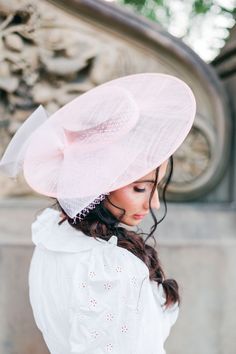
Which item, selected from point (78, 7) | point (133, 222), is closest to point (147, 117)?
point (133, 222)

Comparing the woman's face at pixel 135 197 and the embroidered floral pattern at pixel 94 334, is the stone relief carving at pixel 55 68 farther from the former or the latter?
the embroidered floral pattern at pixel 94 334

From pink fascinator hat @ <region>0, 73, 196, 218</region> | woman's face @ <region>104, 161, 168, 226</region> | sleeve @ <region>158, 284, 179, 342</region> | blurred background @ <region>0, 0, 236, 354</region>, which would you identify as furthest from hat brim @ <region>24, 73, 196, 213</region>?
blurred background @ <region>0, 0, 236, 354</region>

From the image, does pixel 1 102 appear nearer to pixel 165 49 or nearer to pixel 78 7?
pixel 78 7

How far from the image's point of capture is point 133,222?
4.26ft

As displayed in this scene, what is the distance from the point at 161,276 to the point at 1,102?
142 cm

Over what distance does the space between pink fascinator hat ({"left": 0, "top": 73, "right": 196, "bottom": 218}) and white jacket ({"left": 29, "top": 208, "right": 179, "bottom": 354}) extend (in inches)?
5.7

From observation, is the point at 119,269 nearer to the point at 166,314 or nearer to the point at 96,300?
the point at 96,300

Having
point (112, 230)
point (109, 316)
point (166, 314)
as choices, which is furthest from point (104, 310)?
point (166, 314)

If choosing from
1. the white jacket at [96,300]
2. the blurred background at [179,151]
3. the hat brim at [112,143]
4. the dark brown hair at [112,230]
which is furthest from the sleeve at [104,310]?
the blurred background at [179,151]

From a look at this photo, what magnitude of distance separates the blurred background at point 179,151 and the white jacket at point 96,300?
0.99 m

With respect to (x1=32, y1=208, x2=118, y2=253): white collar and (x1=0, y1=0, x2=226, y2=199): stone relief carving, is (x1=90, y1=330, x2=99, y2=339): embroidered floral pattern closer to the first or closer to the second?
(x1=32, y1=208, x2=118, y2=253): white collar

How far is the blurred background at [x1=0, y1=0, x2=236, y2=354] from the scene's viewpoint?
Answer: 221 cm

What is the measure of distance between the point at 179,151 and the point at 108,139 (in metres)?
1.29

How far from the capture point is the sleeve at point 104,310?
1.13 m
